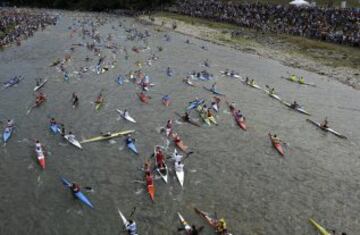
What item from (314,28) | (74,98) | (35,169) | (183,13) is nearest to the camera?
(35,169)

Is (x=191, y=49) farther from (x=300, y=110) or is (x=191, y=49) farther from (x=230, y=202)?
(x=230, y=202)

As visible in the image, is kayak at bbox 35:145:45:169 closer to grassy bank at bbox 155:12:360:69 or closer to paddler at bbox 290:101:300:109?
paddler at bbox 290:101:300:109

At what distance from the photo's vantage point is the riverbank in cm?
5986

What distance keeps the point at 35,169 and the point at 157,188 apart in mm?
9222

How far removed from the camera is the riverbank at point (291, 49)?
59.9 meters

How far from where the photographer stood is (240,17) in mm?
92250

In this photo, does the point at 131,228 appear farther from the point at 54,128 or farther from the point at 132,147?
the point at 54,128

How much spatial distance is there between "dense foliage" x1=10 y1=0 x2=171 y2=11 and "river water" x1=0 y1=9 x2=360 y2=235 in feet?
250

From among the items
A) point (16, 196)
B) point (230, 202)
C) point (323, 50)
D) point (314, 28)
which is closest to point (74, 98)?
point (16, 196)

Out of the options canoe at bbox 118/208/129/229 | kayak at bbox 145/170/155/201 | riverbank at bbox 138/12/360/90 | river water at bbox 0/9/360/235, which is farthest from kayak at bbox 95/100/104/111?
riverbank at bbox 138/12/360/90

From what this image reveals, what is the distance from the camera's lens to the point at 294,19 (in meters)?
80.0

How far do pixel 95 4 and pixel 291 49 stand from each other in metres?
81.0

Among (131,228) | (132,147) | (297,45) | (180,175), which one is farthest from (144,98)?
(297,45)

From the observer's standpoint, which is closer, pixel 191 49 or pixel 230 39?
pixel 191 49
